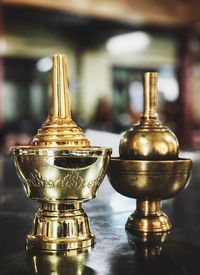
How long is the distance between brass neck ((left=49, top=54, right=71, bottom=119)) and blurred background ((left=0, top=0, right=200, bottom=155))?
6.60m

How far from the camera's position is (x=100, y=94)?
39.7 ft

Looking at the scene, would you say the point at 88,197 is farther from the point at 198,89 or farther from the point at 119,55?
the point at 198,89

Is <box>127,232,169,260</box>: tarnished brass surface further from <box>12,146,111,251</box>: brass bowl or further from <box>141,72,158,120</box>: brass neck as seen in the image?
<box>141,72,158,120</box>: brass neck

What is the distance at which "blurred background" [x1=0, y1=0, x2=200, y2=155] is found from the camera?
814 cm

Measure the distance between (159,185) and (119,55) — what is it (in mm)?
11709

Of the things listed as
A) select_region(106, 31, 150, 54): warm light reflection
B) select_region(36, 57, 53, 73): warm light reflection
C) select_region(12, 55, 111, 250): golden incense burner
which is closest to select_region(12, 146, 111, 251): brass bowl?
select_region(12, 55, 111, 250): golden incense burner

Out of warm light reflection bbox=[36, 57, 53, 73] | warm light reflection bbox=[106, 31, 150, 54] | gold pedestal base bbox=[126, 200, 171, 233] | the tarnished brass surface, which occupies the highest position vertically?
warm light reflection bbox=[106, 31, 150, 54]

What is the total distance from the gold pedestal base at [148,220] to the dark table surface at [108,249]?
2cm

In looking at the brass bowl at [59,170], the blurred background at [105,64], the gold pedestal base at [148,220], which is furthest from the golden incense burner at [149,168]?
the blurred background at [105,64]

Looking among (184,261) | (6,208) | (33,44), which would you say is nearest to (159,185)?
(184,261)

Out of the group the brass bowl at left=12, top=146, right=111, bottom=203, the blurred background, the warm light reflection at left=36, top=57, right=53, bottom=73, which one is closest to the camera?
the brass bowl at left=12, top=146, right=111, bottom=203

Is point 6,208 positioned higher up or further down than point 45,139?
further down

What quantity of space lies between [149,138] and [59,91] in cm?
21

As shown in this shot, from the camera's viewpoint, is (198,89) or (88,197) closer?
(88,197)
